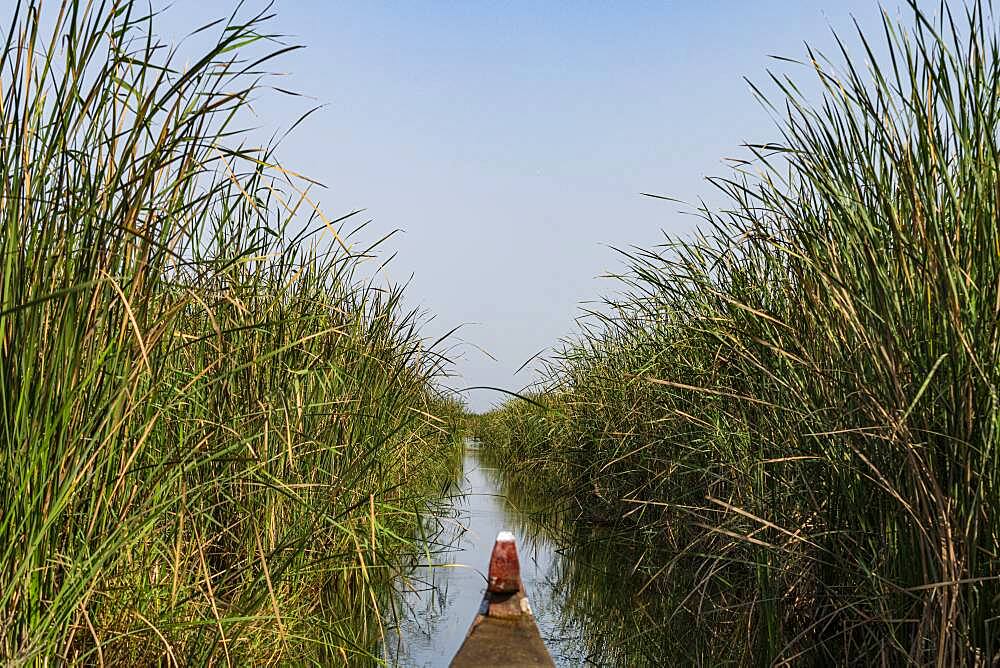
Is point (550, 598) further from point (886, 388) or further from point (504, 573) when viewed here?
point (886, 388)

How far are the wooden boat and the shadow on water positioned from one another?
193 millimetres

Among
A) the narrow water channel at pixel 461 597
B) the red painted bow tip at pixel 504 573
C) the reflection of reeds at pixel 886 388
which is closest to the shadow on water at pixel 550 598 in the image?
the narrow water channel at pixel 461 597

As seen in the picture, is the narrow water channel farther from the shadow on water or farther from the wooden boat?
the wooden boat

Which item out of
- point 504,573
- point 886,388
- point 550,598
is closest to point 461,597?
point 550,598

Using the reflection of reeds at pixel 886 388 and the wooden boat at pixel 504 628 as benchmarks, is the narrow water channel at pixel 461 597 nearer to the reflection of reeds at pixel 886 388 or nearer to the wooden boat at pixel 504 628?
the wooden boat at pixel 504 628

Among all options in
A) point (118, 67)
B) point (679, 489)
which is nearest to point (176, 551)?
point (118, 67)

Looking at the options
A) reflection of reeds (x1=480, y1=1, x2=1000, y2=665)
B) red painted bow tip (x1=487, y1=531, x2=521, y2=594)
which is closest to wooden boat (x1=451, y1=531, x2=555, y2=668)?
red painted bow tip (x1=487, y1=531, x2=521, y2=594)

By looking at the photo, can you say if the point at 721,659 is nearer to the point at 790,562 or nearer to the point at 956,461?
the point at 790,562

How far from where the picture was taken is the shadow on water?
4.31 meters

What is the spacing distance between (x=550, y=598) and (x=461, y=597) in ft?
1.86

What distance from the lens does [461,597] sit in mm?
5531

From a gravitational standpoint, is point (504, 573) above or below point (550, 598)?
above

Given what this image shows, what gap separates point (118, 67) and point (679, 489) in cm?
374

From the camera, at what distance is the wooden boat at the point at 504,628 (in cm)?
394
